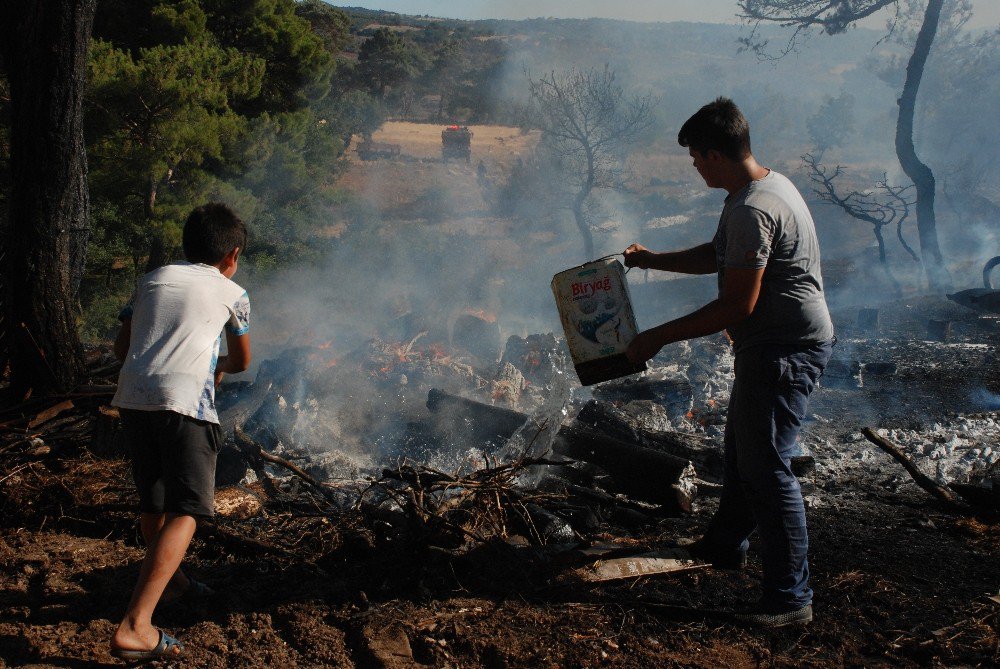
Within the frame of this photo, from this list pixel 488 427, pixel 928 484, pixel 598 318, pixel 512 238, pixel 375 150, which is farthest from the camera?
pixel 375 150

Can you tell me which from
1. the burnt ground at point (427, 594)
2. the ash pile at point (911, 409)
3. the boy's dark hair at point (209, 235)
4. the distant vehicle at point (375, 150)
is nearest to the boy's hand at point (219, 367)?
the boy's dark hair at point (209, 235)

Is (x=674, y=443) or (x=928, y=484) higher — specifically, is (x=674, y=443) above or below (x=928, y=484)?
below

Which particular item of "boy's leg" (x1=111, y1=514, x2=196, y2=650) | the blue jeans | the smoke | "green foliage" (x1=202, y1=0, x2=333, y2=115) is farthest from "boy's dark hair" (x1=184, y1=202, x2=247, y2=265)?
"green foliage" (x1=202, y1=0, x2=333, y2=115)

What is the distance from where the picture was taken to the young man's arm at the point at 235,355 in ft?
8.33

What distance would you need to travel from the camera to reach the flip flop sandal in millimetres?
2207

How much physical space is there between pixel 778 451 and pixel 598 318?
0.95 meters

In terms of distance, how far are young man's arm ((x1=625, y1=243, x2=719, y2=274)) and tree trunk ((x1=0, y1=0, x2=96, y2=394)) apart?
11.4 ft

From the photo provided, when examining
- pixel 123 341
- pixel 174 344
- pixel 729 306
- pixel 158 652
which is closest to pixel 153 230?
pixel 123 341

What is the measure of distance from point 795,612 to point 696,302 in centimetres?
1304

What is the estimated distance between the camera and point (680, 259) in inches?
127

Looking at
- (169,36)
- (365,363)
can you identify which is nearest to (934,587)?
(365,363)

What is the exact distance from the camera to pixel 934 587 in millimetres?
3076

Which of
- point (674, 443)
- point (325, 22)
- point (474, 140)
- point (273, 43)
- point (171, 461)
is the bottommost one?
point (674, 443)

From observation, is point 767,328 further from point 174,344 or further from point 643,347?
point 174,344
